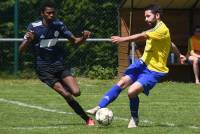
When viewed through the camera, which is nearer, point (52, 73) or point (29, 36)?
point (29, 36)

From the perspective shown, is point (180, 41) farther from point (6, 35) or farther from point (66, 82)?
point (66, 82)

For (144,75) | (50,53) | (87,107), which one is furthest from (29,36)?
(87,107)

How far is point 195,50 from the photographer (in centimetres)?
1888

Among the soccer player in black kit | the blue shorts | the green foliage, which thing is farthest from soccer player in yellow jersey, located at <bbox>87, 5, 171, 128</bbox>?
the green foliage

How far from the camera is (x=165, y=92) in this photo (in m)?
16.4

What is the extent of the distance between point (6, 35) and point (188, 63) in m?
5.26

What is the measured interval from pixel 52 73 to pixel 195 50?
30.2 ft

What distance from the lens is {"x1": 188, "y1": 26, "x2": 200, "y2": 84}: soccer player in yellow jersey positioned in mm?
18516

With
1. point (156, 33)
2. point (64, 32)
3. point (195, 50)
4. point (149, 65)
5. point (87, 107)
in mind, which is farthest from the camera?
point (195, 50)

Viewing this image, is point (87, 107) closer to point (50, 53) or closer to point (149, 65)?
point (50, 53)

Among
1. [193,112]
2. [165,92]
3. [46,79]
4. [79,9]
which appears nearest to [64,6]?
[79,9]

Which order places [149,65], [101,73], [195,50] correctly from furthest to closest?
[101,73]
[195,50]
[149,65]

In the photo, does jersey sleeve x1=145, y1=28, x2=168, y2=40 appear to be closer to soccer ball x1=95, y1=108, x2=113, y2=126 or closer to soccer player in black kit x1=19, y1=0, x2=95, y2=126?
soccer player in black kit x1=19, y1=0, x2=95, y2=126

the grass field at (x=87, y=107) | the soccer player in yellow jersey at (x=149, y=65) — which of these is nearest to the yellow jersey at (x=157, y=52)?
the soccer player in yellow jersey at (x=149, y=65)
